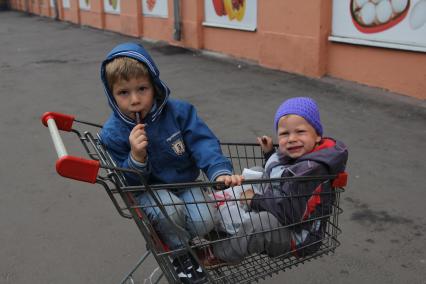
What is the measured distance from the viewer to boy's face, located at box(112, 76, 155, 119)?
253 cm

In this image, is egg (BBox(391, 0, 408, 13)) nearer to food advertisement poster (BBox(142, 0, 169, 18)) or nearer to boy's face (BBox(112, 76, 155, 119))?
boy's face (BBox(112, 76, 155, 119))

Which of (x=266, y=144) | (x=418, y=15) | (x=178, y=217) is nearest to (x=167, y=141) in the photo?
(x=178, y=217)

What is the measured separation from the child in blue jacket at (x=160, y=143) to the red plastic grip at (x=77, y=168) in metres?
→ 0.40

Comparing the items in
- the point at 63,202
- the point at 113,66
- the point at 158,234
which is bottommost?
the point at 63,202

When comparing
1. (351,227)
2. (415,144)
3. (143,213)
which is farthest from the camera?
(415,144)

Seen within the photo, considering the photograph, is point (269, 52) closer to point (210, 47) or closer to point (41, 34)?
point (210, 47)

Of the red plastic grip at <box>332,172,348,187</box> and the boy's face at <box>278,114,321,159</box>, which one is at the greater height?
the boy's face at <box>278,114,321,159</box>

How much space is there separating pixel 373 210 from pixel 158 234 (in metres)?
2.33

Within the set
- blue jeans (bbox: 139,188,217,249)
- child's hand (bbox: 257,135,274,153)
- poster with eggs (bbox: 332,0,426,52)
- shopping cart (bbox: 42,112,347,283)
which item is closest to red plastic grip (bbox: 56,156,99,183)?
shopping cart (bbox: 42,112,347,283)

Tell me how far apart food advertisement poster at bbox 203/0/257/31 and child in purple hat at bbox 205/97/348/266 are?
309 inches

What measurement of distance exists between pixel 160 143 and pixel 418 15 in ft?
17.8

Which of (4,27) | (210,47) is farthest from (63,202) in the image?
(4,27)

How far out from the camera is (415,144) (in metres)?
5.56

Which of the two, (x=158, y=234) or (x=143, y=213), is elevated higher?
(x=143, y=213)
